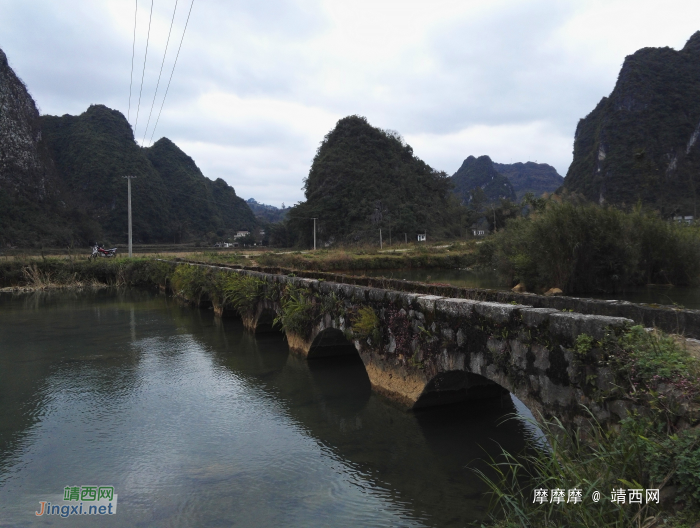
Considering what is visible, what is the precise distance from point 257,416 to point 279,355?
379 cm

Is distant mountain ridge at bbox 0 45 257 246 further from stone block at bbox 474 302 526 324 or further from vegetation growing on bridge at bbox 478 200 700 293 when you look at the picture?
stone block at bbox 474 302 526 324

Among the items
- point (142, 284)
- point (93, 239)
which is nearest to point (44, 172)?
point (93, 239)

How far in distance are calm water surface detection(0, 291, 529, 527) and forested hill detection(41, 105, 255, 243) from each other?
215 ft

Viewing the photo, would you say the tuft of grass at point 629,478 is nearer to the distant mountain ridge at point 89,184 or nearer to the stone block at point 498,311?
the stone block at point 498,311

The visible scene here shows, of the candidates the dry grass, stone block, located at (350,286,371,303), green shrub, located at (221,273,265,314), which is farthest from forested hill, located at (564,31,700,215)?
stone block, located at (350,286,371,303)

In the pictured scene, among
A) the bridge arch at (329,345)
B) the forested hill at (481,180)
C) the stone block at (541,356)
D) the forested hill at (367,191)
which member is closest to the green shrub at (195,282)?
the bridge arch at (329,345)

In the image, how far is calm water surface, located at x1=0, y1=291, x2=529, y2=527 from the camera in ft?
15.2

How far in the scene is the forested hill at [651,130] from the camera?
69750 millimetres

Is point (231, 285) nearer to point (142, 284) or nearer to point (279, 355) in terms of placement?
point (279, 355)

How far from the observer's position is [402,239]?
68375mm

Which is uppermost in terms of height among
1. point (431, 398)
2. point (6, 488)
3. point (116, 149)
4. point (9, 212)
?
point (116, 149)

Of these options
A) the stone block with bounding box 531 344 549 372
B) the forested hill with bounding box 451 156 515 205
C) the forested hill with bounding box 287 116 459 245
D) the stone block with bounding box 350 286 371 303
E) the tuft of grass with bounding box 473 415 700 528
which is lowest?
the tuft of grass with bounding box 473 415 700 528

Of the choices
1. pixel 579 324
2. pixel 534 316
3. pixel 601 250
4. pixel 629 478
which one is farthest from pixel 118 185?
pixel 629 478

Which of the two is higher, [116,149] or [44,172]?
[116,149]
